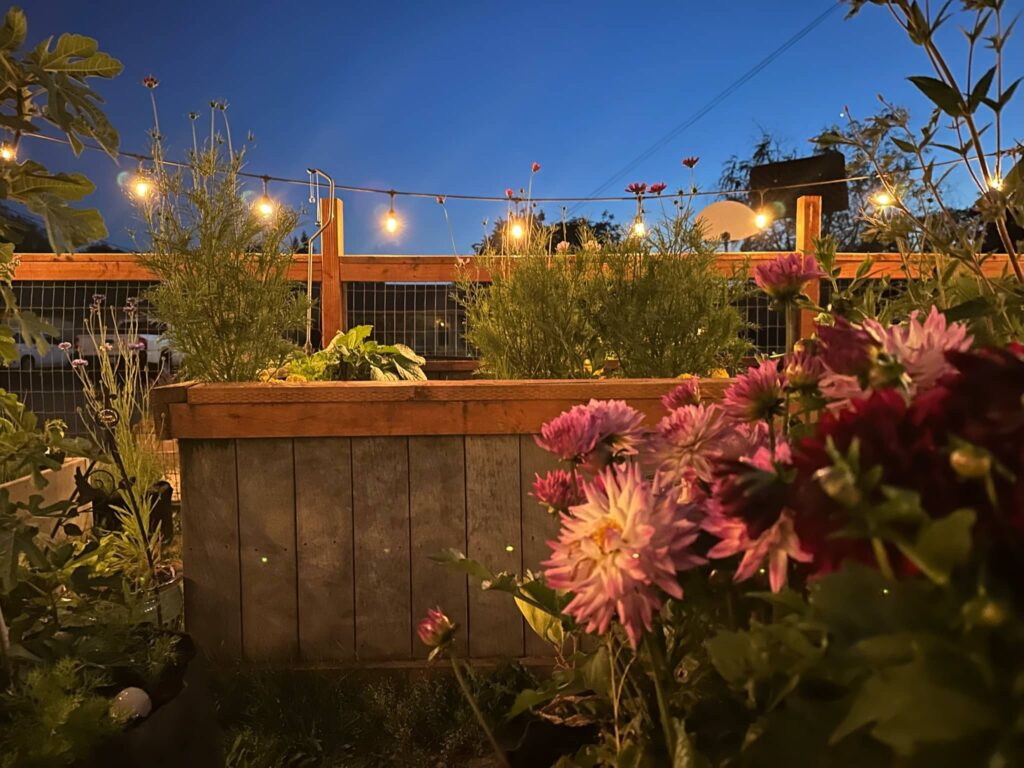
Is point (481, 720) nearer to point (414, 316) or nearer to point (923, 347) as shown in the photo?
point (923, 347)

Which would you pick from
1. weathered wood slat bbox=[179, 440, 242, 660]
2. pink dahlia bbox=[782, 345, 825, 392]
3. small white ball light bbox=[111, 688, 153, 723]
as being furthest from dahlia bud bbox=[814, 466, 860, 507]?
weathered wood slat bbox=[179, 440, 242, 660]

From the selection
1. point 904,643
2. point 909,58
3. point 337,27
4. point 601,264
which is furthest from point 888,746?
point 337,27

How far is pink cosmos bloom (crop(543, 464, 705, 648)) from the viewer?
0.46 meters

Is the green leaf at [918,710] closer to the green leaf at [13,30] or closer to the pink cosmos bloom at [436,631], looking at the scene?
the pink cosmos bloom at [436,631]

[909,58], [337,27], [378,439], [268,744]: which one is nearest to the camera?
[909,58]

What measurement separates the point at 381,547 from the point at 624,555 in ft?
4.77

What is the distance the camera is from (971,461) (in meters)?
0.30

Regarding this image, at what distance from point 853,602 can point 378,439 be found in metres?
1.59

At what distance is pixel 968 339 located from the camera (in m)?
0.50

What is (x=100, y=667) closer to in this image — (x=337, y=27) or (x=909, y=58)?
(x=909, y=58)

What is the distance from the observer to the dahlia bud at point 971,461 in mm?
299

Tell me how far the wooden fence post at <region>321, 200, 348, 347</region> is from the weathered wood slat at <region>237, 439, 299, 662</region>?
254 cm

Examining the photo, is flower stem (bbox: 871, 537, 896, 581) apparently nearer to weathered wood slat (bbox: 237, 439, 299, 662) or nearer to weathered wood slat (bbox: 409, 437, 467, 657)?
weathered wood slat (bbox: 409, 437, 467, 657)

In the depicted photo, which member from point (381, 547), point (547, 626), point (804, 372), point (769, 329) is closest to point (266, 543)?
point (381, 547)
